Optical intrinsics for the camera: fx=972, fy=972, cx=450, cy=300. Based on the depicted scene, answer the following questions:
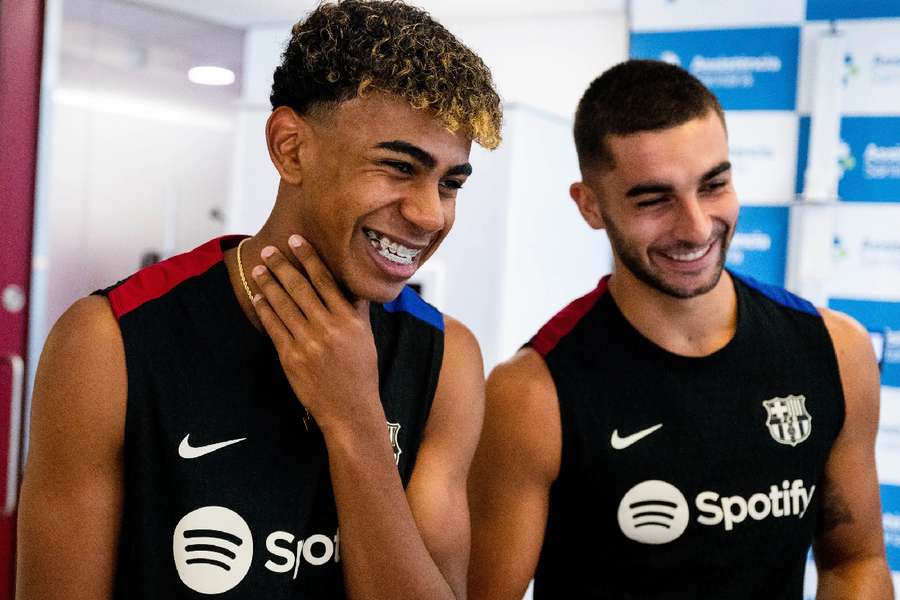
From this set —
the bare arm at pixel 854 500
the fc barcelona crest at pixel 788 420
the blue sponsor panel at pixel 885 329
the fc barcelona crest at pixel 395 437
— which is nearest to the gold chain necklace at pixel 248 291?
the fc barcelona crest at pixel 395 437

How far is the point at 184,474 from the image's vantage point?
1180mm

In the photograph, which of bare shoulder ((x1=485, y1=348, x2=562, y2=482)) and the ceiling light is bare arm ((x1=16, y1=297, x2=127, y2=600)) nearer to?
bare shoulder ((x1=485, y1=348, x2=562, y2=482))

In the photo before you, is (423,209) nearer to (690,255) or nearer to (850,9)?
(690,255)

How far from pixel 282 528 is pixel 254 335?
0.82ft

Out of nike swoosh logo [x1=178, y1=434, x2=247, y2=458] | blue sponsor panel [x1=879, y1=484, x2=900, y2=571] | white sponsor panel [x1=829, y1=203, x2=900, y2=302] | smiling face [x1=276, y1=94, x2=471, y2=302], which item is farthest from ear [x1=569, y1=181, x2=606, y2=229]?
blue sponsor panel [x1=879, y1=484, x2=900, y2=571]

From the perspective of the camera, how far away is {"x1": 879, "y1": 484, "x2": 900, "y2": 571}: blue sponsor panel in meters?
3.77

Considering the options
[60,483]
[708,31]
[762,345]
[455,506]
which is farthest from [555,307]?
[60,483]

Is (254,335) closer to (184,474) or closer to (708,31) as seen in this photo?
(184,474)

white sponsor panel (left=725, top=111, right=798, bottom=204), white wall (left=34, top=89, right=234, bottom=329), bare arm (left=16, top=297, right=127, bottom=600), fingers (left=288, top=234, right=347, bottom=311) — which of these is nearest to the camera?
bare arm (left=16, top=297, right=127, bottom=600)

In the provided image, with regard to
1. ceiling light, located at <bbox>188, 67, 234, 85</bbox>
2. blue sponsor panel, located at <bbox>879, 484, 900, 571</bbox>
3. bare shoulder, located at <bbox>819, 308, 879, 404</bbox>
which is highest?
ceiling light, located at <bbox>188, 67, 234, 85</bbox>

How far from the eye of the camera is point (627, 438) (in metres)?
1.64

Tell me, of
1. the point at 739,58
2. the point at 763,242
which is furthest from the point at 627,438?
the point at 739,58

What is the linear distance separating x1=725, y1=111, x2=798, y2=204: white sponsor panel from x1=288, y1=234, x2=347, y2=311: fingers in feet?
9.81

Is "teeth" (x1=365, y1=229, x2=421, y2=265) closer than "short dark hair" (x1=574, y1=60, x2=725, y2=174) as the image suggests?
Yes
